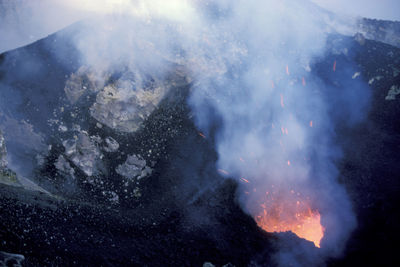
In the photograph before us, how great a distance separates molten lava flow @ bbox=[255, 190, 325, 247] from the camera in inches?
511

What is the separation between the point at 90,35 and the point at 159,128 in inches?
367

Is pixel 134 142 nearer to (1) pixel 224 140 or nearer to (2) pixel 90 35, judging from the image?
(1) pixel 224 140

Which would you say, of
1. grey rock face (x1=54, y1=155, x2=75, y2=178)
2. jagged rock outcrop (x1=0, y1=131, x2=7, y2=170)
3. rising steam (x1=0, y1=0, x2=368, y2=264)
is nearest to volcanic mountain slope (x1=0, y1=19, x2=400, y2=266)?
grey rock face (x1=54, y1=155, x2=75, y2=178)

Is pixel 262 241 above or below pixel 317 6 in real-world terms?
below

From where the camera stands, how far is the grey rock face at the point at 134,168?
46.0 feet

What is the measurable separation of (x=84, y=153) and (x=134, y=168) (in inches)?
135

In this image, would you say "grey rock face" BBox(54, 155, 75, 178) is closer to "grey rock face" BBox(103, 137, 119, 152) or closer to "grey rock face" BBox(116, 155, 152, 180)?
"grey rock face" BBox(103, 137, 119, 152)

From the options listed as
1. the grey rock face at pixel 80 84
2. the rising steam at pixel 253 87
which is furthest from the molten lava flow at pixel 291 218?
the grey rock face at pixel 80 84

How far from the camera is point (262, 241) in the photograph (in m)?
11.4

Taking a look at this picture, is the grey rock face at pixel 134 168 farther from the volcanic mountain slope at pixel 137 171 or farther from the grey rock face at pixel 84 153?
the grey rock face at pixel 84 153

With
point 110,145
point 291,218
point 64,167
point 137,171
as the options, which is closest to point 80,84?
point 110,145

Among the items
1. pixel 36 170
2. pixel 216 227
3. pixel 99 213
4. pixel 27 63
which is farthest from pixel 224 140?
pixel 27 63

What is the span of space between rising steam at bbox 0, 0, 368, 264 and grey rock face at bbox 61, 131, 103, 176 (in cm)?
481

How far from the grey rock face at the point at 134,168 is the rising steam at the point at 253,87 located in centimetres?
504
